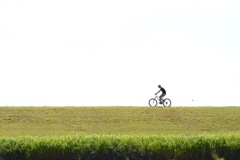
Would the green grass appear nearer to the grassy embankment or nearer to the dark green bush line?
the grassy embankment

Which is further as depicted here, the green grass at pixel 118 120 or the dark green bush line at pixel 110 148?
the green grass at pixel 118 120

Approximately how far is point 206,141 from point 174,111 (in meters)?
16.9

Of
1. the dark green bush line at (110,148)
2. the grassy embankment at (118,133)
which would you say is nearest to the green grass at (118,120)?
the grassy embankment at (118,133)

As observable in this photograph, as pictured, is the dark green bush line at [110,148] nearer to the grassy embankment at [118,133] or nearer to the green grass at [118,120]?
the grassy embankment at [118,133]

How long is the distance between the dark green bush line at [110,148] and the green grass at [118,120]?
9779 millimetres

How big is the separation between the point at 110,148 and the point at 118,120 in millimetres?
14341

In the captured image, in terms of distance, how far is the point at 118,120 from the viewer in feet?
98.8

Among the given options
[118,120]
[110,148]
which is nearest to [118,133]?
[118,120]

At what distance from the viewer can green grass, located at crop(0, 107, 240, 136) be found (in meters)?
27.3

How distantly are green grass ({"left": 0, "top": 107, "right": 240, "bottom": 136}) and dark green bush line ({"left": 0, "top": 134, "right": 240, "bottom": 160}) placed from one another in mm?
9779

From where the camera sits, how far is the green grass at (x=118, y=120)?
27.3m

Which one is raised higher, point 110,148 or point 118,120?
point 118,120

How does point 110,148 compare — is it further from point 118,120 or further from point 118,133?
point 118,120

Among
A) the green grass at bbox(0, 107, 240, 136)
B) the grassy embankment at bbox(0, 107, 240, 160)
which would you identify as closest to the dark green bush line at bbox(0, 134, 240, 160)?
the grassy embankment at bbox(0, 107, 240, 160)
